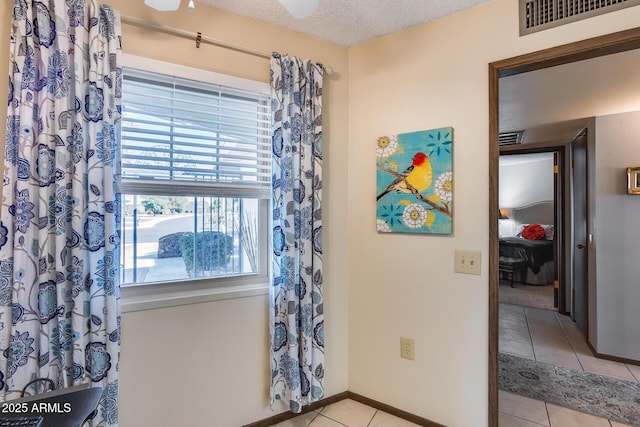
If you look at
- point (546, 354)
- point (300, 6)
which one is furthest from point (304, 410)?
point (546, 354)

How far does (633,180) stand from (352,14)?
303 centimetres

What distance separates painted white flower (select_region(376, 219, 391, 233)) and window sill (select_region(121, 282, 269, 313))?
0.80 metres

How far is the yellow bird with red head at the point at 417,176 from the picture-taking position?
2.05 metres

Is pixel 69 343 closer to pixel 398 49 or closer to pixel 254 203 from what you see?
pixel 254 203

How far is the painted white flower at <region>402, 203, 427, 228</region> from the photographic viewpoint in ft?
6.81

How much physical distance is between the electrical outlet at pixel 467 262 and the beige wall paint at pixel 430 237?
3cm

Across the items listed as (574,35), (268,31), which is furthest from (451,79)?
(268,31)

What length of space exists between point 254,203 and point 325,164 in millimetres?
557

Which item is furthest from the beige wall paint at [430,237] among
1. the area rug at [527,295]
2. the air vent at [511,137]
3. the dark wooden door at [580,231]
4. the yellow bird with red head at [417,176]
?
the area rug at [527,295]

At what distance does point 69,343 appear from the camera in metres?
1.45

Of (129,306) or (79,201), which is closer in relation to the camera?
(79,201)

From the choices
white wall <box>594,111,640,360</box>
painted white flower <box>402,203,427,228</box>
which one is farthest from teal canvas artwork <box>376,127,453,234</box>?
white wall <box>594,111,640,360</box>

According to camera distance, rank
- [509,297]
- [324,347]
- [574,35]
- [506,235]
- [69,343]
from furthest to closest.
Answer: [506,235] < [509,297] < [324,347] < [574,35] < [69,343]

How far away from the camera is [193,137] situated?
6.11 ft
